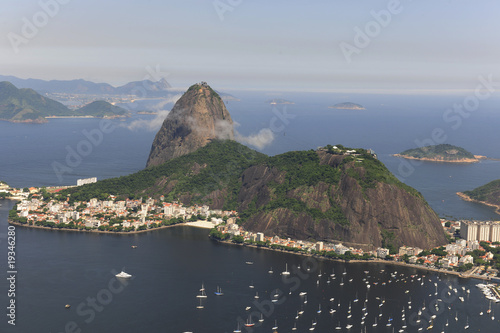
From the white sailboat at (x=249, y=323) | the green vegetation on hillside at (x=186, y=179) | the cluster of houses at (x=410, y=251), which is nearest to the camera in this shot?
the white sailboat at (x=249, y=323)

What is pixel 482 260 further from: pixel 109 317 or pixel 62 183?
pixel 62 183

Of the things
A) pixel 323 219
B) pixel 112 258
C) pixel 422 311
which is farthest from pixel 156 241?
pixel 422 311

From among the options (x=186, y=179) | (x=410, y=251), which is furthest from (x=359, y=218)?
(x=186, y=179)

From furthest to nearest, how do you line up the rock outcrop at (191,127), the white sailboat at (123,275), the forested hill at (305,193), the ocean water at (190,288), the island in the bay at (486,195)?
the rock outcrop at (191,127) → the island in the bay at (486,195) → the forested hill at (305,193) → the white sailboat at (123,275) → the ocean water at (190,288)

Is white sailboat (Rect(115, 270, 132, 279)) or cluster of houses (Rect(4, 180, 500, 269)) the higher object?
cluster of houses (Rect(4, 180, 500, 269))

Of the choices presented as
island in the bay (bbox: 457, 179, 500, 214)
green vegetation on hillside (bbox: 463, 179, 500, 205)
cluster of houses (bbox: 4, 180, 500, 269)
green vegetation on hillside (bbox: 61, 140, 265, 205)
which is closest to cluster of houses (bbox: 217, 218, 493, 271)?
cluster of houses (bbox: 4, 180, 500, 269)

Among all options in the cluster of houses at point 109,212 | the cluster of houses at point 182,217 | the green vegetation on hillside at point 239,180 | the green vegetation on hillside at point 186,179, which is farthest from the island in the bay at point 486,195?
the cluster of houses at point 109,212

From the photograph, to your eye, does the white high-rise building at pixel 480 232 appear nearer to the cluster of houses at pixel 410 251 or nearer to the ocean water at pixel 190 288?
the cluster of houses at pixel 410 251

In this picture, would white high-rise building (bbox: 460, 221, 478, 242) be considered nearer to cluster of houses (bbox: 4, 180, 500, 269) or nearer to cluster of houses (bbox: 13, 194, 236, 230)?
cluster of houses (bbox: 4, 180, 500, 269)
